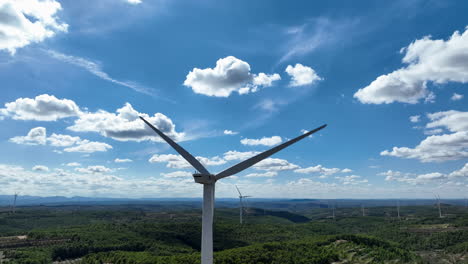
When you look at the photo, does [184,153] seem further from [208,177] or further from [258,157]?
[258,157]

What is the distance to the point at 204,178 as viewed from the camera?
46.1 meters

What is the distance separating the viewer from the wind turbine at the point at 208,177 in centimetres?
4622

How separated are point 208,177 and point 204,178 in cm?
62

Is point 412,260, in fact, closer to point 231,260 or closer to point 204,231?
point 231,260

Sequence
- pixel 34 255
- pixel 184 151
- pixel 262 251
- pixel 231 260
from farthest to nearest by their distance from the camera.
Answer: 1. pixel 34 255
2. pixel 262 251
3. pixel 231 260
4. pixel 184 151

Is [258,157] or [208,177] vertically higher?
[258,157]

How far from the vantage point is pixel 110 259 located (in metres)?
148

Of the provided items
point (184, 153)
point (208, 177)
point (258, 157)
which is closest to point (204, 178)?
point (208, 177)

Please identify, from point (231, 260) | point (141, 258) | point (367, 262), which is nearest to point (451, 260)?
point (367, 262)

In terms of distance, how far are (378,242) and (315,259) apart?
5827 centimetres

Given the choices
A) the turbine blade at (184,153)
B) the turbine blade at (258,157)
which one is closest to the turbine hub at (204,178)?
the turbine blade at (184,153)

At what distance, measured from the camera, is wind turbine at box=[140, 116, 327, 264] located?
46219 mm

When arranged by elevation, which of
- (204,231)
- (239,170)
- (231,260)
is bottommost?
(231,260)

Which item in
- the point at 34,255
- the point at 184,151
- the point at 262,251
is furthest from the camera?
the point at 34,255
